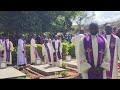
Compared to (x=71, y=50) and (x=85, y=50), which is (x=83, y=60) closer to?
(x=85, y=50)

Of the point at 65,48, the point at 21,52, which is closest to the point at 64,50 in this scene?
the point at 65,48

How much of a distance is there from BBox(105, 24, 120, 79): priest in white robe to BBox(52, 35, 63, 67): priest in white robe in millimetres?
1061

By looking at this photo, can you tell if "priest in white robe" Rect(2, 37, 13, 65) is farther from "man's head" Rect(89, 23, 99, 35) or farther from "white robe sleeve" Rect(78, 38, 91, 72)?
"man's head" Rect(89, 23, 99, 35)

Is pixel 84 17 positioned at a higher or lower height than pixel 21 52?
higher

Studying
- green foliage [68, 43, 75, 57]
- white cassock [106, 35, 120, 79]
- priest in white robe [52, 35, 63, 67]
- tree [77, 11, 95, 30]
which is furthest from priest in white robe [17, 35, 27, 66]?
white cassock [106, 35, 120, 79]

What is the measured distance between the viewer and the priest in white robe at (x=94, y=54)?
4031 millimetres

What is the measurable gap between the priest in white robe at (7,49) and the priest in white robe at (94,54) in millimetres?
1631

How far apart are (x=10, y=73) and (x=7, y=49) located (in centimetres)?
62

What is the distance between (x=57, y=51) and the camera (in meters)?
5.48

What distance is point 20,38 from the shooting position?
4848 mm
